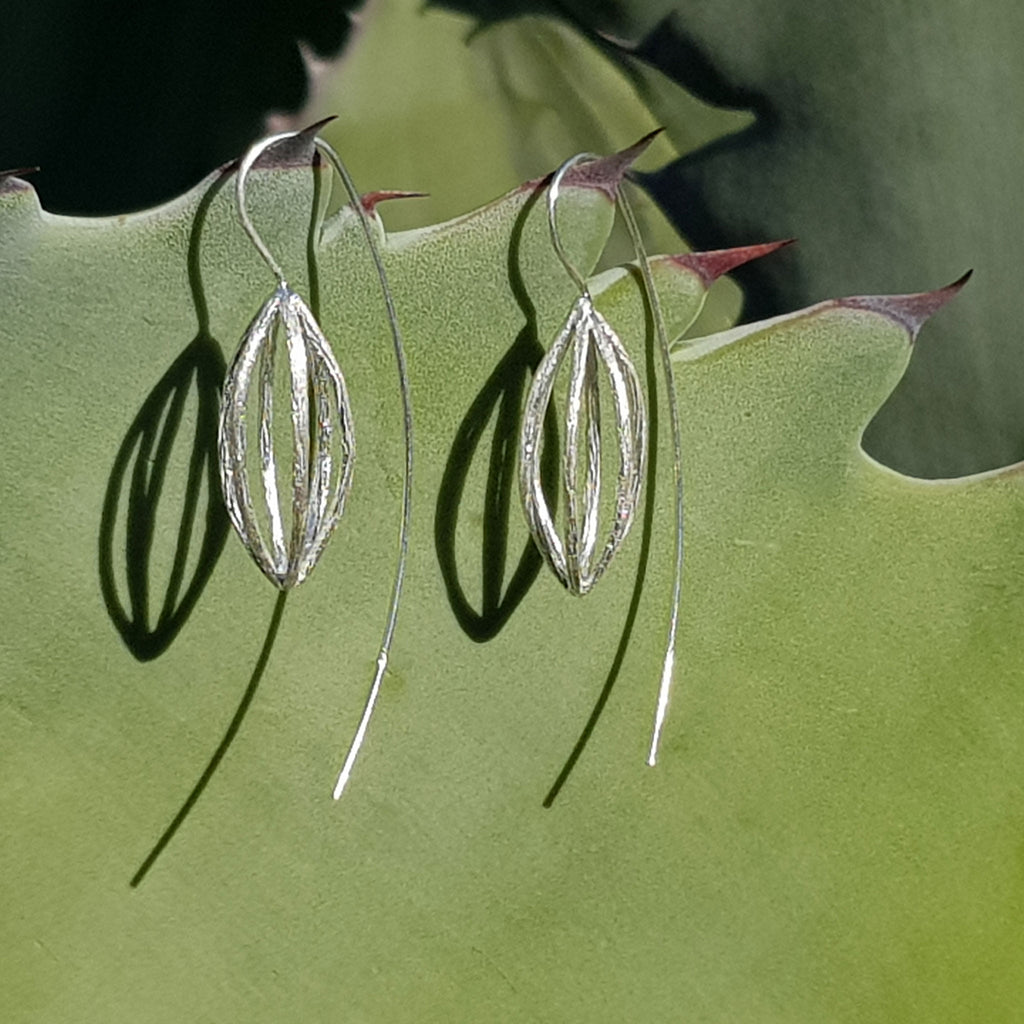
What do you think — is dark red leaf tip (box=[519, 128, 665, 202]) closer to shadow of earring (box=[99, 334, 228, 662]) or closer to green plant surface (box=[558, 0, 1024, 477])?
green plant surface (box=[558, 0, 1024, 477])

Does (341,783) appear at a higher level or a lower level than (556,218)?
lower

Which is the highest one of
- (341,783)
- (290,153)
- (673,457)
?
(290,153)

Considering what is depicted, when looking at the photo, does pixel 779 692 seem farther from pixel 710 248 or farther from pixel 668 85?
pixel 668 85

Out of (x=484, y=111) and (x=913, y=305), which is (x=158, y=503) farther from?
(x=913, y=305)

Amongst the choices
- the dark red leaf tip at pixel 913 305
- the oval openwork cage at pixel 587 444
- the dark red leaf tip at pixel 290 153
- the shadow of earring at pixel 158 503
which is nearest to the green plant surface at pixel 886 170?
the dark red leaf tip at pixel 913 305

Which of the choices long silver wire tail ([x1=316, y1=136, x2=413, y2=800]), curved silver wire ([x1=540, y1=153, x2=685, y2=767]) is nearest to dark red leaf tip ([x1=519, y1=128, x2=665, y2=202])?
curved silver wire ([x1=540, y1=153, x2=685, y2=767])

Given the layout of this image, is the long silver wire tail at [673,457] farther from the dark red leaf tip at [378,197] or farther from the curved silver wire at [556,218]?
the dark red leaf tip at [378,197]

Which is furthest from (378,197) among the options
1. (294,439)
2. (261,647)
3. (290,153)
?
(261,647)
